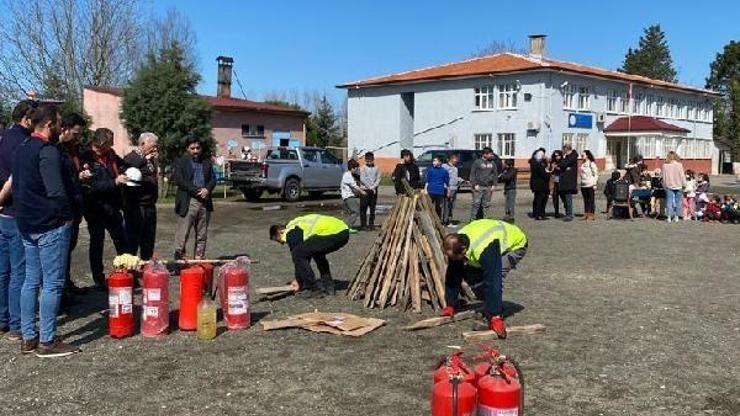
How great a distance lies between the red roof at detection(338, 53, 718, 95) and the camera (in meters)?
41.7

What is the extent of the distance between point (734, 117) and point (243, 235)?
182 ft

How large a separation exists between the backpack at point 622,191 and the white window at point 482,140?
25171 mm

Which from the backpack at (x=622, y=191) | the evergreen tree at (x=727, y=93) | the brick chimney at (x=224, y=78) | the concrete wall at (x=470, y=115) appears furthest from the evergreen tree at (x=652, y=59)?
the backpack at (x=622, y=191)

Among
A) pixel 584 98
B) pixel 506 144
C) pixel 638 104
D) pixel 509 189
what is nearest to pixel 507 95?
pixel 506 144

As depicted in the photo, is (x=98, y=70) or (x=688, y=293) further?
(x=98, y=70)

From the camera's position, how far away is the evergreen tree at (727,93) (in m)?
58.9

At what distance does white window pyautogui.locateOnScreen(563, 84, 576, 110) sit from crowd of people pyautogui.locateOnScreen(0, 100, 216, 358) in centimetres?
3623

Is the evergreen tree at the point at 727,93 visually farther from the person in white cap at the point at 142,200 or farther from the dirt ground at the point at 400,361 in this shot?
the person in white cap at the point at 142,200

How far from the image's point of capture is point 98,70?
138ft

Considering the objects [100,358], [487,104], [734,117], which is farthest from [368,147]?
[100,358]

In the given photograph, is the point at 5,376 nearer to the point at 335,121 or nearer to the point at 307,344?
the point at 307,344

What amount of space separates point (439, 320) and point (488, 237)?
3.12 ft

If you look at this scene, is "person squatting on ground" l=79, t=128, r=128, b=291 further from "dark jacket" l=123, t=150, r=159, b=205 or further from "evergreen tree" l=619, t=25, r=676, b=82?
"evergreen tree" l=619, t=25, r=676, b=82

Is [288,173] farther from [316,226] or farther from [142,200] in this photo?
[316,226]
